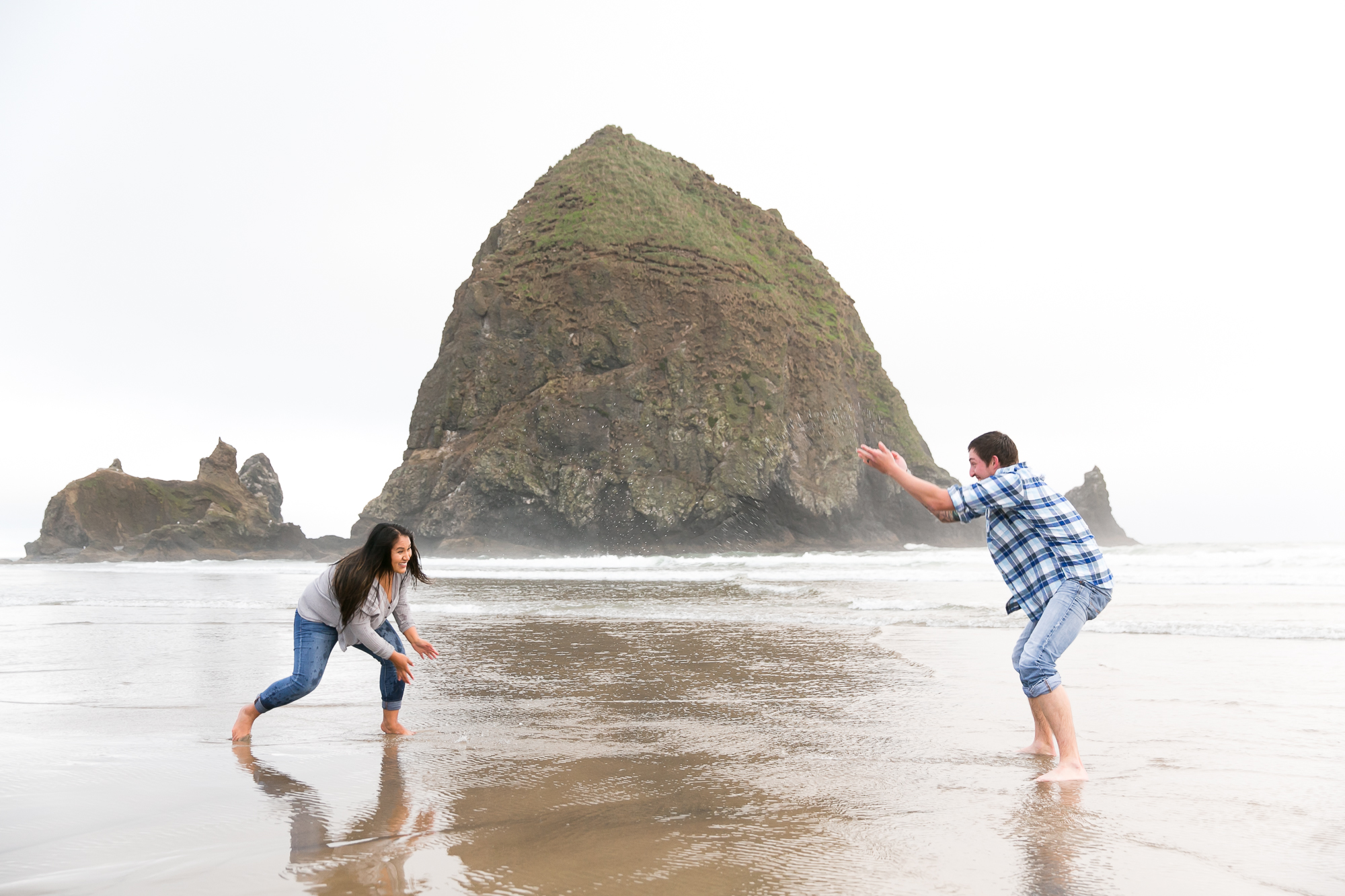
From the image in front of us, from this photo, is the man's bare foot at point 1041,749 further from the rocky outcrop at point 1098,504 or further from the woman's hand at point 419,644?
the rocky outcrop at point 1098,504

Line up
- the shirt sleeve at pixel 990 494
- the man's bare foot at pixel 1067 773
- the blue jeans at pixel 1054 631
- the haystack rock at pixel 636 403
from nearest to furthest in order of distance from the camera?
the man's bare foot at pixel 1067 773 < the shirt sleeve at pixel 990 494 < the blue jeans at pixel 1054 631 < the haystack rock at pixel 636 403

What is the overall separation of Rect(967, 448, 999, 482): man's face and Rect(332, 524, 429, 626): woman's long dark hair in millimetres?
2915

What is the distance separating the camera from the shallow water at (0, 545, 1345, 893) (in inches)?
96.7

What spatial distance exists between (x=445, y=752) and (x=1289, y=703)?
4.91 meters

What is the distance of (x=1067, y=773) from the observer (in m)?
3.48

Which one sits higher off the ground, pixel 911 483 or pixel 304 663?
pixel 911 483

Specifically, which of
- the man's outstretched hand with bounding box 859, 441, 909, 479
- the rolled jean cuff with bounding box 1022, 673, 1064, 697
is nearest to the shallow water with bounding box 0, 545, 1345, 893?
the rolled jean cuff with bounding box 1022, 673, 1064, 697

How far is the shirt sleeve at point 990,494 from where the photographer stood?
11.9 feet

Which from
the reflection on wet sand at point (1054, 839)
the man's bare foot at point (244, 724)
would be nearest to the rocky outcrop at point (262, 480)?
the man's bare foot at point (244, 724)

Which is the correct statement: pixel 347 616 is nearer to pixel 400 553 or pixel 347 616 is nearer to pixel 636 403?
pixel 400 553

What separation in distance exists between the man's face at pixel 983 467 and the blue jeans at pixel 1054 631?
1.97 feet

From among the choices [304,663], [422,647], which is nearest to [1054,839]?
[422,647]

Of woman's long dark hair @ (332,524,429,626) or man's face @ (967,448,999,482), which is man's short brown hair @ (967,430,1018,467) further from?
woman's long dark hair @ (332,524,429,626)

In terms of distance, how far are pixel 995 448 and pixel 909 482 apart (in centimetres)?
65
